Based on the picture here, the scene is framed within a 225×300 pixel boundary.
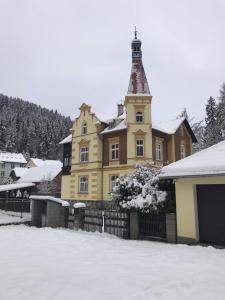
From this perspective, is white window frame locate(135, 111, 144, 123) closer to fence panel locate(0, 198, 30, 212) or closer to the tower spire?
the tower spire

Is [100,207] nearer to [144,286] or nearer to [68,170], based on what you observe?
[68,170]

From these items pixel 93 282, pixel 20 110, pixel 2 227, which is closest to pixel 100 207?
pixel 2 227

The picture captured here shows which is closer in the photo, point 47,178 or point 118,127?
point 118,127

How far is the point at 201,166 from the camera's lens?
11.3 m

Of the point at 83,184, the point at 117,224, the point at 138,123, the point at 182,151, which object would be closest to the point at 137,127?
the point at 138,123

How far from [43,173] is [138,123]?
27.5 meters

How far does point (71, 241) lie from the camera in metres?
12.5

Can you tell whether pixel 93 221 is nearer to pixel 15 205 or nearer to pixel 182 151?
pixel 15 205

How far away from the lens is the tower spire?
3225cm

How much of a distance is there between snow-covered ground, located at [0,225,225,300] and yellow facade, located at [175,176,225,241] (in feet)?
2.96

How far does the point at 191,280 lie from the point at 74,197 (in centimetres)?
2910

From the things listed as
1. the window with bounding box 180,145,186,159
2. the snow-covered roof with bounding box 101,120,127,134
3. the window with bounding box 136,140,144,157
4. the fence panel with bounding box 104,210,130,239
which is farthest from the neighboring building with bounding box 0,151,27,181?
the fence panel with bounding box 104,210,130,239

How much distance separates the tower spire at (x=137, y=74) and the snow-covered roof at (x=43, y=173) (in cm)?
2376

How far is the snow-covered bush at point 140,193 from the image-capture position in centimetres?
1270
